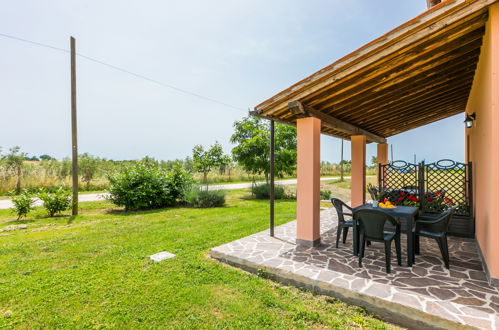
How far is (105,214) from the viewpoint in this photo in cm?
851

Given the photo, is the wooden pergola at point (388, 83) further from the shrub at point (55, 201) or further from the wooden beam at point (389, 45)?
the shrub at point (55, 201)

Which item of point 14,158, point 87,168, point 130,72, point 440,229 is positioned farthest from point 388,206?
point 14,158

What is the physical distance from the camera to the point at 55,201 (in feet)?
26.3

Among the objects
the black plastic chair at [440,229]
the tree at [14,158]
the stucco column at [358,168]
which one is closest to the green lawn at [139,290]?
the black plastic chair at [440,229]

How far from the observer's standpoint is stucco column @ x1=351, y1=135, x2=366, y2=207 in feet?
24.6

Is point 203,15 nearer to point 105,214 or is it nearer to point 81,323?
point 105,214

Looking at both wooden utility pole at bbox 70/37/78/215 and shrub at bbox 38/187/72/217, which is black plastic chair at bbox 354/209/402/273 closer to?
wooden utility pole at bbox 70/37/78/215

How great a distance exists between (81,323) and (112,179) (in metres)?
7.57

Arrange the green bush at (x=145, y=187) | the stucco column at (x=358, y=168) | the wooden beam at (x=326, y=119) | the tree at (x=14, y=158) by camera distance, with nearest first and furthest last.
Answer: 1. the wooden beam at (x=326, y=119)
2. the stucco column at (x=358, y=168)
3. the green bush at (x=145, y=187)
4. the tree at (x=14, y=158)

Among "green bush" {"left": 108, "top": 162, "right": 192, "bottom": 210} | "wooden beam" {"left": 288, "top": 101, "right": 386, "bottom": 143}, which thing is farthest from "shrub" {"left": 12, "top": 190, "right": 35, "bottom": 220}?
"wooden beam" {"left": 288, "top": 101, "right": 386, "bottom": 143}

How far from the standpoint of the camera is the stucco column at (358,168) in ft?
24.6

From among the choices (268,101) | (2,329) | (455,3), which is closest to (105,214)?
(2,329)

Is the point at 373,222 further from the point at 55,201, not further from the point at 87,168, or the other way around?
the point at 87,168

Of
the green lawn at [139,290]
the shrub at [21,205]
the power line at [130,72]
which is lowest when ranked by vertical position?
the green lawn at [139,290]
